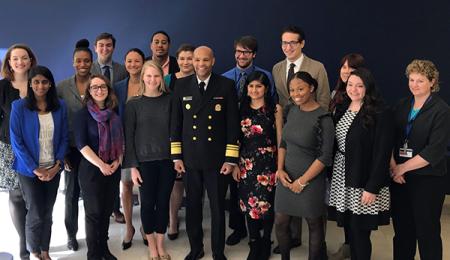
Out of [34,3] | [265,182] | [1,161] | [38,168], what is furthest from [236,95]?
[34,3]

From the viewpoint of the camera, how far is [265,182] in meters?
3.07

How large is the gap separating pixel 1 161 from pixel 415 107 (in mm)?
2884

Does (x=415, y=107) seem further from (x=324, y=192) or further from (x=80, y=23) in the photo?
(x=80, y=23)

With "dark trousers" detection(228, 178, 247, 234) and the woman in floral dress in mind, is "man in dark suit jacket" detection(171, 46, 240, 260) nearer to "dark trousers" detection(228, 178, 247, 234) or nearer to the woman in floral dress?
the woman in floral dress

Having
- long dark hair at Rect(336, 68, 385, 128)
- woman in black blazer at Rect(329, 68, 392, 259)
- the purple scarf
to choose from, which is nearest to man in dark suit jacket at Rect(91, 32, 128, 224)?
the purple scarf

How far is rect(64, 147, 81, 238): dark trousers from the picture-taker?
333cm

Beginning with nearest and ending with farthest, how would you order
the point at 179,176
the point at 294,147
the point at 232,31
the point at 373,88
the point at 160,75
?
the point at 373,88
the point at 294,147
the point at 160,75
the point at 179,176
the point at 232,31

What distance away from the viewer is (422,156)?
260 centimetres

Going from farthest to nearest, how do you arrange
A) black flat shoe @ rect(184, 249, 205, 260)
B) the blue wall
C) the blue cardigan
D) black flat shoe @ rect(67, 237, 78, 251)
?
1. the blue wall
2. black flat shoe @ rect(67, 237, 78, 251)
3. black flat shoe @ rect(184, 249, 205, 260)
4. the blue cardigan

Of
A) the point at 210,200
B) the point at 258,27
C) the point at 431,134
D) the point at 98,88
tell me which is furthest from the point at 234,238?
the point at 258,27

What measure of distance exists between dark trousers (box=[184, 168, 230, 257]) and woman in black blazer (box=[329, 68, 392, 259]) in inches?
32.7

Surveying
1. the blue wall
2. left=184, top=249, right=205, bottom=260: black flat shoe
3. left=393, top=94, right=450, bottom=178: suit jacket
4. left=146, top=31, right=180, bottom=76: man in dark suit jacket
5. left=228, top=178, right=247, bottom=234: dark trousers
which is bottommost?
left=184, top=249, right=205, bottom=260: black flat shoe

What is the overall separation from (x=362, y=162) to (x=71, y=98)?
2.21 metres

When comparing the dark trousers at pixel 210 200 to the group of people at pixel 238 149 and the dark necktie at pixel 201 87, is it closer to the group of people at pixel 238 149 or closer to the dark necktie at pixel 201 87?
the group of people at pixel 238 149
